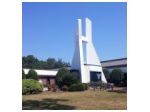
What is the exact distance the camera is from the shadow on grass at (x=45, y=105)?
6.98m

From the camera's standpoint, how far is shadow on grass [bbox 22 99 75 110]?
6.98 m

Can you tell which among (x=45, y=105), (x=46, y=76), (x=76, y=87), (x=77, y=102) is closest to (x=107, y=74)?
(x=76, y=87)

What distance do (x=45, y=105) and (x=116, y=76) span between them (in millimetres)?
3722

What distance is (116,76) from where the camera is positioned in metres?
10.3

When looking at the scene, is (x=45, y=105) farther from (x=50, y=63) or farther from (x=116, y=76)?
(x=50, y=63)

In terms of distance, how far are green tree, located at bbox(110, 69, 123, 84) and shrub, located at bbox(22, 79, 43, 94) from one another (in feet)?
7.93

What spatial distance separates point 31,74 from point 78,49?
1.88 metres

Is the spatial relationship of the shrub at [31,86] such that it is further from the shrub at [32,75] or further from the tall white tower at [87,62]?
the tall white tower at [87,62]

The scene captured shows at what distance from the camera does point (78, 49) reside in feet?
36.0

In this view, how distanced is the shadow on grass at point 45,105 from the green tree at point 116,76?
103 inches

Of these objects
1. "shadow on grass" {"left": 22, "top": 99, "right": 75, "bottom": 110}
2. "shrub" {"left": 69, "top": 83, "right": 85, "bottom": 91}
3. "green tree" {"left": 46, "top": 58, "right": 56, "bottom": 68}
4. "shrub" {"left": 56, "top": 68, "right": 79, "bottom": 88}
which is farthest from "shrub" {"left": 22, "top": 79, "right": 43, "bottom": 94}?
"shadow on grass" {"left": 22, "top": 99, "right": 75, "bottom": 110}

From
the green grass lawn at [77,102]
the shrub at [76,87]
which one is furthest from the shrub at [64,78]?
the green grass lawn at [77,102]
